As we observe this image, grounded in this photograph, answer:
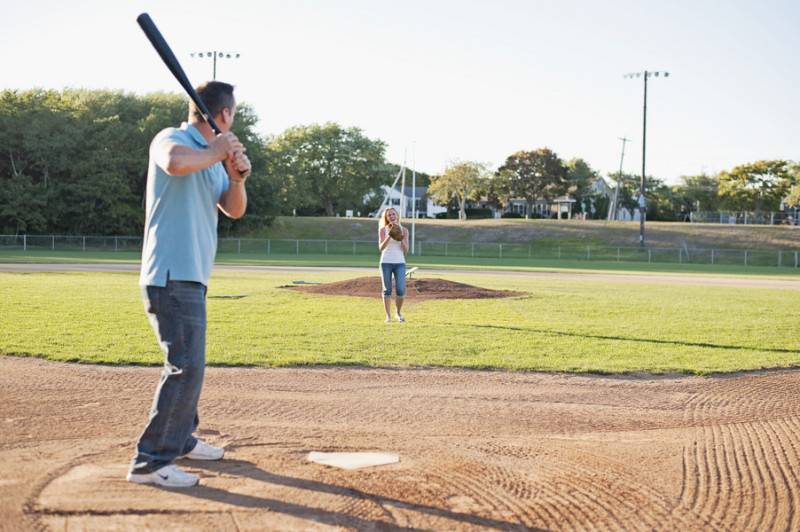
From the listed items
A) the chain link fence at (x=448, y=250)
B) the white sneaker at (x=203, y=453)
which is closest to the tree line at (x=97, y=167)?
the chain link fence at (x=448, y=250)

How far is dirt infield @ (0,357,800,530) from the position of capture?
4086 mm

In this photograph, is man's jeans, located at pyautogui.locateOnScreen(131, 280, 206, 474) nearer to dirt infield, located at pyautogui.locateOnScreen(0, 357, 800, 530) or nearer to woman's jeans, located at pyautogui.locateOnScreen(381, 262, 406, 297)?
dirt infield, located at pyautogui.locateOnScreen(0, 357, 800, 530)

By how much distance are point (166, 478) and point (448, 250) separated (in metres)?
53.9

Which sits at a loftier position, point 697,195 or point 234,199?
point 697,195

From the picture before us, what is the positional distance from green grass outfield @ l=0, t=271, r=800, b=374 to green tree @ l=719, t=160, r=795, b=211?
2965 inches

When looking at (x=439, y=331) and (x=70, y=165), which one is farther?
(x=70, y=165)

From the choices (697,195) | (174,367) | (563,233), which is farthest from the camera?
(697,195)

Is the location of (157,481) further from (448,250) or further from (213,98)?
(448,250)

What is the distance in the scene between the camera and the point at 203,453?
16.1ft

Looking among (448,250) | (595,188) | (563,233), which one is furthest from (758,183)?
(448,250)

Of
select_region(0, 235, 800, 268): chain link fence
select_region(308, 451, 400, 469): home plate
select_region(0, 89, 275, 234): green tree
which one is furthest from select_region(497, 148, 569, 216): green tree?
select_region(308, 451, 400, 469): home plate

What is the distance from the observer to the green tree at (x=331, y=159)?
9912cm

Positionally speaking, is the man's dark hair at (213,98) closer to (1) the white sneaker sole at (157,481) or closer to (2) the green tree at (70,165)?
(1) the white sneaker sole at (157,481)

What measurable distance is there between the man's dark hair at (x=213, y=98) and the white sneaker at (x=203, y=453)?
6.55 feet
